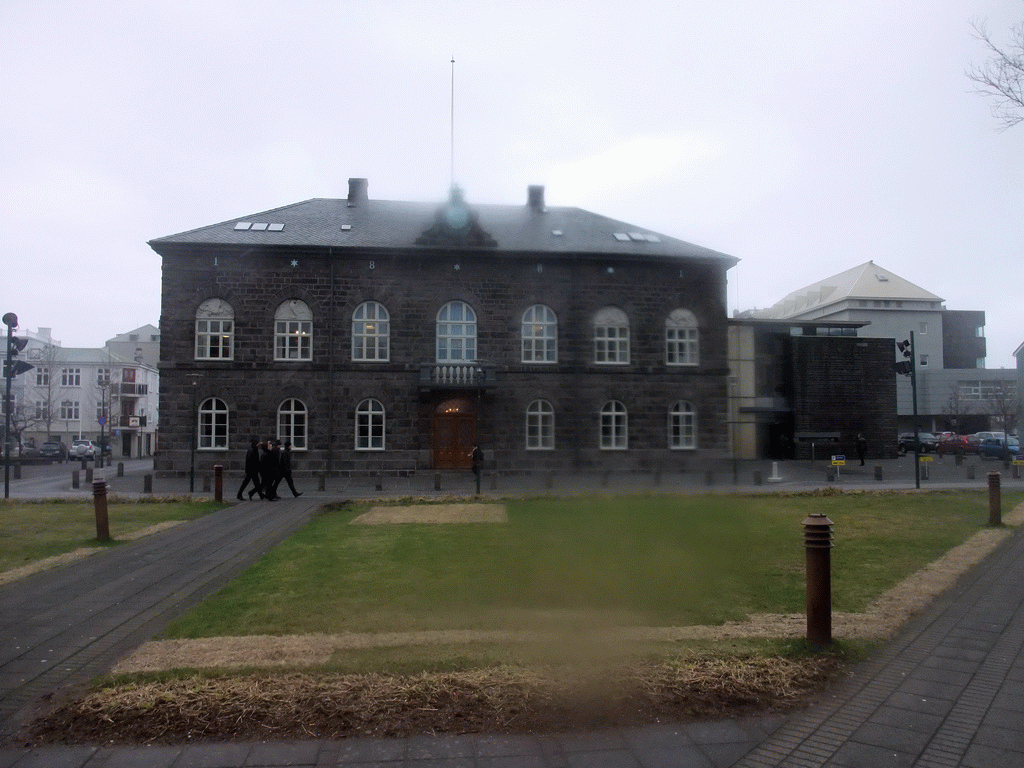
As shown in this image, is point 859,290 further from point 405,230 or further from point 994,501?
point 994,501

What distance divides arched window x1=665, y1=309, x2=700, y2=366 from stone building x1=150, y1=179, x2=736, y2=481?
0.41 ft

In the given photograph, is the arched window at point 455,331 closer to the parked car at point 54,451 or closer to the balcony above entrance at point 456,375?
the balcony above entrance at point 456,375

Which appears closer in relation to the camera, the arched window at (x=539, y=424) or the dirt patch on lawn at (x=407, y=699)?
the dirt patch on lawn at (x=407, y=699)

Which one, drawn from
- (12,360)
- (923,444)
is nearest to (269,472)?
(12,360)

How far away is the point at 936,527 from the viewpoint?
13.9 m

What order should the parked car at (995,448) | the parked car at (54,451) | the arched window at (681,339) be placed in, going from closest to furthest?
Result: 1. the arched window at (681,339)
2. the parked car at (995,448)
3. the parked car at (54,451)

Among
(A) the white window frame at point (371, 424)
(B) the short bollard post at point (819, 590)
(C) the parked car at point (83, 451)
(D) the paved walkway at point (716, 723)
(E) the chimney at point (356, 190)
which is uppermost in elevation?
(E) the chimney at point (356, 190)

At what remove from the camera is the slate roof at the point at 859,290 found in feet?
227

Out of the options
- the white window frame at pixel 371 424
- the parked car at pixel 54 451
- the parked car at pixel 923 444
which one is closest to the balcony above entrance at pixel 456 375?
the white window frame at pixel 371 424

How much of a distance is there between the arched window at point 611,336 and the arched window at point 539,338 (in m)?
1.86

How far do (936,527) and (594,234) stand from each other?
829 inches

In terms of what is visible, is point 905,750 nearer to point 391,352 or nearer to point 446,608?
point 446,608

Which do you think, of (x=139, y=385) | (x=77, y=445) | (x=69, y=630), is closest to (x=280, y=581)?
(x=69, y=630)

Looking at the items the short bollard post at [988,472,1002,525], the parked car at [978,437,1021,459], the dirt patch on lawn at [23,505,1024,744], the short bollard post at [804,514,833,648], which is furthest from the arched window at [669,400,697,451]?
the dirt patch on lawn at [23,505,1024,744]
